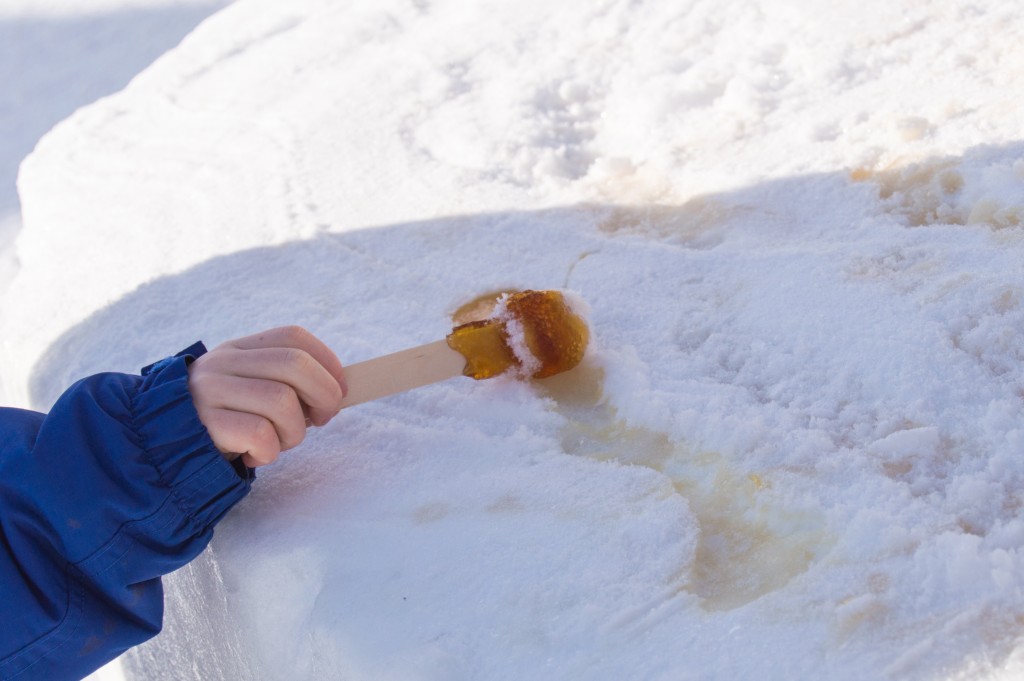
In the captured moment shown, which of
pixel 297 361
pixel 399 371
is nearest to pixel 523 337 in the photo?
pixel 399 371

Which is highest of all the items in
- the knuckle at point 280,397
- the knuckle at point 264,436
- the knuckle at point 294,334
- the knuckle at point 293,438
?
the knuckle at point 294,334

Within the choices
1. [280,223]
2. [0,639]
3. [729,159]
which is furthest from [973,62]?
[0,639]

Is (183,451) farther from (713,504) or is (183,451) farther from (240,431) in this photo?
(713,504)

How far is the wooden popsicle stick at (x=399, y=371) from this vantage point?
1.06 metres

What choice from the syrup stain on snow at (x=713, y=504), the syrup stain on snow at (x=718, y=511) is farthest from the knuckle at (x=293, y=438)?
the syrup stain on snow at (x=718, y=511)

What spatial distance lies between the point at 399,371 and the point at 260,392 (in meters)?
0.16

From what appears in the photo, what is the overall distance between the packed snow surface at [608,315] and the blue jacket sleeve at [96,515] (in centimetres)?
9

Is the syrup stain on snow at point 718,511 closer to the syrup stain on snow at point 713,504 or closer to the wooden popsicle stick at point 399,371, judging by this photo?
the syrup stain on snow at point 713,504

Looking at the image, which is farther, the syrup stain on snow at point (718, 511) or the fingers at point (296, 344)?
the fingers at point (296, 344)

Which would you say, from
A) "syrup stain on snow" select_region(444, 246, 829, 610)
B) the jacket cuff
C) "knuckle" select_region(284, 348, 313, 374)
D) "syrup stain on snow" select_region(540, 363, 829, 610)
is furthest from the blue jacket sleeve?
"syrup stain on snow" select_region(540, 363, 829, 610)

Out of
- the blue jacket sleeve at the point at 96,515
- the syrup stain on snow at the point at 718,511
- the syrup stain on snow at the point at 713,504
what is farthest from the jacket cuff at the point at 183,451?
the syrup stain on snow at the point at 718,511

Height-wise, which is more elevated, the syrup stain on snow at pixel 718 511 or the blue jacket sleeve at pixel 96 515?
the blue jacket sleeve at pixel 96 515

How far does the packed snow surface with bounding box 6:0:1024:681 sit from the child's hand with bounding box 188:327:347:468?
0.30ft

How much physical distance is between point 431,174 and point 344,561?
2.66 feet
